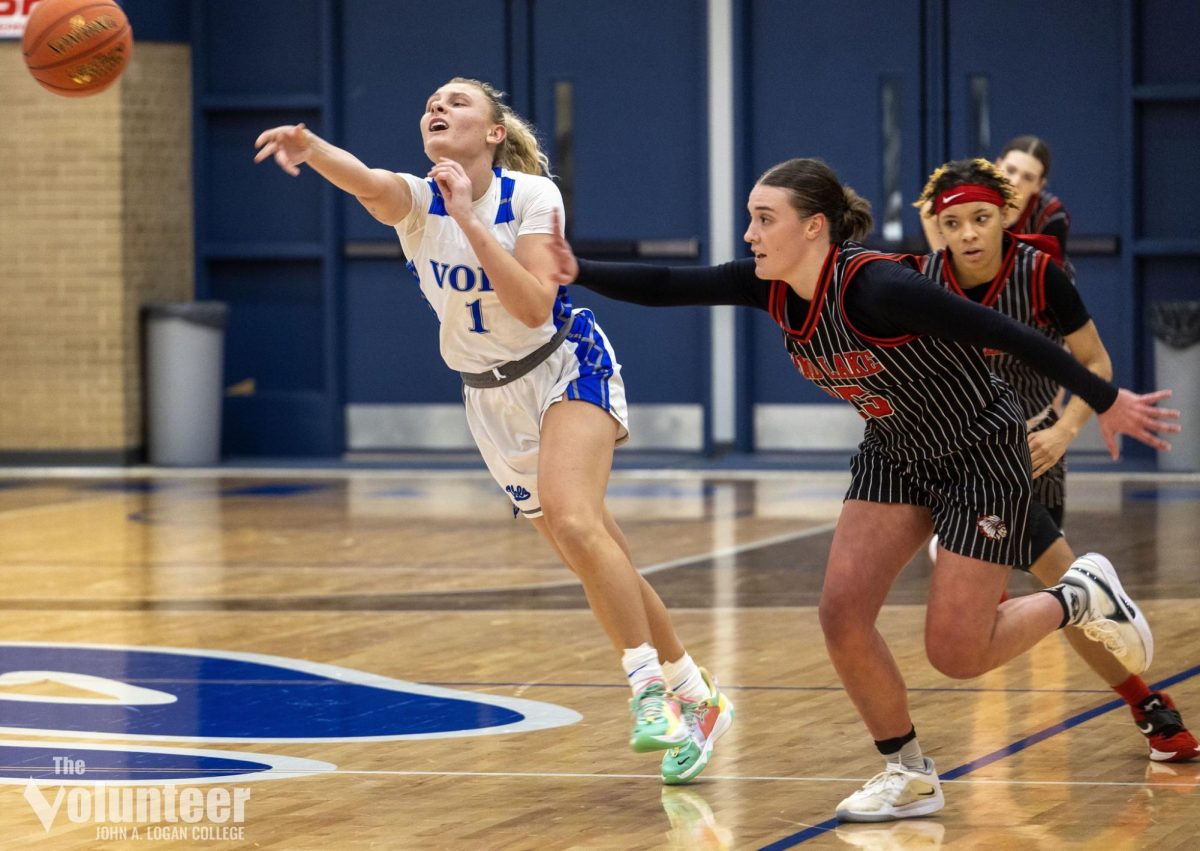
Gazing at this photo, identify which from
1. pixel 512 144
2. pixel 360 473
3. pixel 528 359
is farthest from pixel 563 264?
pixel 360 473

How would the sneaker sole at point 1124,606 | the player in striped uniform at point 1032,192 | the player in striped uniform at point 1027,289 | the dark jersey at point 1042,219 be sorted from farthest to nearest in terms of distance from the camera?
the dark jersey at point 1042,219, the player in striped uniform at point 1032,192, the player in striped uniform at point 1027,289, the sneaker sole at point 1124,606

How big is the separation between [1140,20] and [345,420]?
21.1 feet

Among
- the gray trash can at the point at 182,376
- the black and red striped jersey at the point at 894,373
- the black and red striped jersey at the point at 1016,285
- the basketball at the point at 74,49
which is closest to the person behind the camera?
the black and red striped jersey at the point at 894,373

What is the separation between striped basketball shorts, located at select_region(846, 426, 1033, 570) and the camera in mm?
4555

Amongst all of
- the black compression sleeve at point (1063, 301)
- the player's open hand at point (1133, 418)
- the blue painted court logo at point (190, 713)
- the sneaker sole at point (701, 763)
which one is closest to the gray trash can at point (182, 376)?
the blue painted court logo at point (190, 713)

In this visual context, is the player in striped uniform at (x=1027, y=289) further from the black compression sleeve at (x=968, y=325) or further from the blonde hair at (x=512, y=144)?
the blonde hair at (x=512, y=144)

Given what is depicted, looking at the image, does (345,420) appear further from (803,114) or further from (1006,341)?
(1006,341)

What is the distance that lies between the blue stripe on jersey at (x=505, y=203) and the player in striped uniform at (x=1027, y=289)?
3.62ft

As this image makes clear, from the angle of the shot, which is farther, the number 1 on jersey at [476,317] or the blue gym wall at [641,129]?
the blue gym wall at [641,129]

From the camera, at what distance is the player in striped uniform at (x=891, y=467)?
4500 millimetres

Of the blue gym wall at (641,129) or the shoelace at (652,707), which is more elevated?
the blue gym wall at (641,129)

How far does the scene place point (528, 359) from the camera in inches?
201

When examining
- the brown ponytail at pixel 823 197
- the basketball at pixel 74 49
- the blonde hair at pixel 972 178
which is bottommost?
the brown ponytail at pixel 823 197

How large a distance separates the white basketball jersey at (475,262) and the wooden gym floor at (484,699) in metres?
1.13
